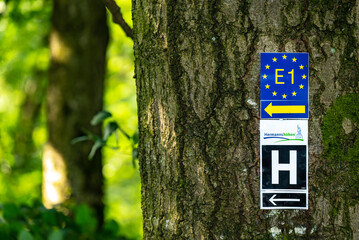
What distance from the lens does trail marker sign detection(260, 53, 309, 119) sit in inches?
52.6

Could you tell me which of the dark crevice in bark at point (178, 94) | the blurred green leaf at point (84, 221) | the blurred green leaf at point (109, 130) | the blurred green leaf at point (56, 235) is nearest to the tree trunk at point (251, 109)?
the dark crevice in bark at point (178, 94)

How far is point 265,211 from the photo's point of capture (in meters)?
1.36

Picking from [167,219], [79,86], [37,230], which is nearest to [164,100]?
[167,219]

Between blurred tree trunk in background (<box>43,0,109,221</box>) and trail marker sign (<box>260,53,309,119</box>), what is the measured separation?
326cm

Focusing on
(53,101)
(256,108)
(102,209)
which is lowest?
(102,209)

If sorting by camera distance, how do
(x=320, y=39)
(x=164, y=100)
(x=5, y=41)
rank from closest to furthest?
(x=320, y=39) < (x=164, y=100) < (x=5, y=41)

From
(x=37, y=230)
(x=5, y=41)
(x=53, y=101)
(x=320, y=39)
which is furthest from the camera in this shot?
(x=5, y=41)

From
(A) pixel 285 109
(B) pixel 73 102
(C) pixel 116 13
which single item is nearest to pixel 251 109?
(A) pixel 285 109

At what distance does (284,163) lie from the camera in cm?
134

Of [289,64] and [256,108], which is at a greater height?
[289,64]

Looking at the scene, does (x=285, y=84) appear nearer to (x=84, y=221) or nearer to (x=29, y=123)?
(x=84, y=221)

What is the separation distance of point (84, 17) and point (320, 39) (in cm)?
359

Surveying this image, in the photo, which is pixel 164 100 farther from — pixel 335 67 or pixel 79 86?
pixel 79 86

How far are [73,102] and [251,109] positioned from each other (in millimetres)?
3367
